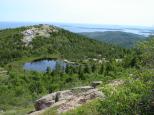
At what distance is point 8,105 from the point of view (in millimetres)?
66812

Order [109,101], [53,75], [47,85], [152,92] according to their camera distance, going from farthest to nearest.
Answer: [53,75], [47,85], [152,92], [109,101]

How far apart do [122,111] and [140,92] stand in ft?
5.57

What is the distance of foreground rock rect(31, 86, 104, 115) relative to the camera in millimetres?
38894

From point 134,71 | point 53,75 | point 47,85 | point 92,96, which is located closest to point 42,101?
point 92,96

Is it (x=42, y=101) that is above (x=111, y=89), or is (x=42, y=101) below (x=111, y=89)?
below

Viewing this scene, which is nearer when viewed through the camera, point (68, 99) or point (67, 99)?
point (68, 99)

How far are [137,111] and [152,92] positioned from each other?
60.3 inches

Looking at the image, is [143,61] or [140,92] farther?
[143,61]

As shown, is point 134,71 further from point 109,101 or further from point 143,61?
point 109,101

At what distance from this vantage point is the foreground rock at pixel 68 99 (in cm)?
3889

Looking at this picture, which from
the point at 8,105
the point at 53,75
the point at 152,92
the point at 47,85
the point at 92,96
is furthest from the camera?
the point at 53,75

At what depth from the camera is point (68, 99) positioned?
137 ft

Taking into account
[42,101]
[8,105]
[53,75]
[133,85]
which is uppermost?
[133,85]

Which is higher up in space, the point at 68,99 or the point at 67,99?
the point at 68,99
